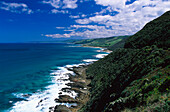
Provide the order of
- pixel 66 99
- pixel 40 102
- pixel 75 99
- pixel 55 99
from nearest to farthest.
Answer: pixel 40 102 < pixel 66 99 < pixel 75 99 < pixel 55 99

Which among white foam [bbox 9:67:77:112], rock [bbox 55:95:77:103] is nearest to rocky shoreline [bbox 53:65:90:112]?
rock [bbox 55:95:77:103]

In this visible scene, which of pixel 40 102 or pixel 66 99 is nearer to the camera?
pixel 40 102

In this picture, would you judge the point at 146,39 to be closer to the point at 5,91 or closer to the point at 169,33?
the point at 169,33

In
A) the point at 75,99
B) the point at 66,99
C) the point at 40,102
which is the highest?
the point at 66,99

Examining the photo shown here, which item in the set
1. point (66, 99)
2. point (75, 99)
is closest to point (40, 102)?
point (66, 99)

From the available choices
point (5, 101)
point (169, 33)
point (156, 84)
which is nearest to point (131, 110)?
point (156, 84)

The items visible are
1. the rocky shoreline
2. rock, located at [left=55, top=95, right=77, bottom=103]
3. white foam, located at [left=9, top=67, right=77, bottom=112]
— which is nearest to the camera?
the rocky shoreline

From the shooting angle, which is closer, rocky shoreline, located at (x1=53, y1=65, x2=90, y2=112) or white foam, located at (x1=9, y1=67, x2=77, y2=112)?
rocky shoreline, located at (x1=53, y1=65, x2=90, y2=112)

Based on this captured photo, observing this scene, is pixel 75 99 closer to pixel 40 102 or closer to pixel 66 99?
pixel 66 99

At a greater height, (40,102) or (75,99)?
(40,102)

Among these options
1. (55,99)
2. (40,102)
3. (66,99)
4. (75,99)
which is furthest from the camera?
(55,99)

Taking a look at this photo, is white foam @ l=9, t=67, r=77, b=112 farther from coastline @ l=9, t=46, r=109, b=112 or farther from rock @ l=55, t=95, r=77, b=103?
rock @ l=55, t=95, r=77, b=103
